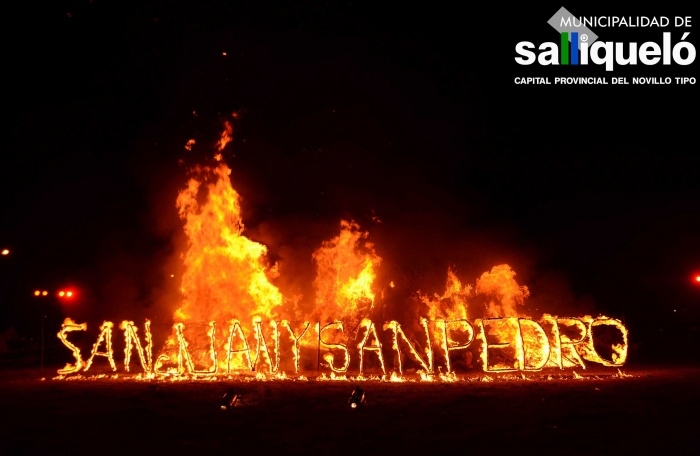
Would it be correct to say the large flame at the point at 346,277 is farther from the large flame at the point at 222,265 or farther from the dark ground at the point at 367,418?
the dark ground at the point at 367,418

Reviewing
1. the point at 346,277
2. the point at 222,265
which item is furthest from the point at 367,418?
the point at 222,265

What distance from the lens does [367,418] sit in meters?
10.3

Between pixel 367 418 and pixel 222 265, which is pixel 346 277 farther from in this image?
pixel 367 418

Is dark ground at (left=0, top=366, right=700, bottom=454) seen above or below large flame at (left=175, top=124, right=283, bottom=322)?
below

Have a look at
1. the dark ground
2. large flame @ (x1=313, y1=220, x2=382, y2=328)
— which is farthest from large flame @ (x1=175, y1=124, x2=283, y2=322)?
the dark ground

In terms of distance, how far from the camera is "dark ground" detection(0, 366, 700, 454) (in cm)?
827

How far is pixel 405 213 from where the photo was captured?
71.6ft

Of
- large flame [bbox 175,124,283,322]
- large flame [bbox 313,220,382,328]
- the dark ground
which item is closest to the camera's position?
the dark ground

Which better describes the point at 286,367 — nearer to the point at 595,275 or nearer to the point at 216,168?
the point at 216,168

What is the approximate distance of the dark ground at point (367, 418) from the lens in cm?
827

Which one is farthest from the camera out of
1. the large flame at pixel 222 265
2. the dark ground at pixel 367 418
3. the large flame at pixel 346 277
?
the large flame at pixel 346 277

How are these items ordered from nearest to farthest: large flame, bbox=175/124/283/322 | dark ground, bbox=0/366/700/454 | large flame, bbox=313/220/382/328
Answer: dark ground, bbox=0/366/700/454 → large flame, bbox=175/124/283/322 → large flame, bbox=313/220/382/328

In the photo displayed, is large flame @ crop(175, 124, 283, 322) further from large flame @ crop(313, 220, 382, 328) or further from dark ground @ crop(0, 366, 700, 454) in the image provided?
dark ground @ crop(0, 366, 700, 454)

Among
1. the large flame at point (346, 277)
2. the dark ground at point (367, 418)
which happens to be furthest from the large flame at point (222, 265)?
the dark ground at point (367, 418)
